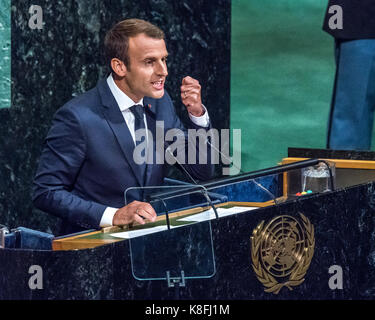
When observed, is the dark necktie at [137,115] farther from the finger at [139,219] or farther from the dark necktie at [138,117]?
the finger at [139,219]

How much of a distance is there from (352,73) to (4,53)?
6.23 ft

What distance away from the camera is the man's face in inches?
133

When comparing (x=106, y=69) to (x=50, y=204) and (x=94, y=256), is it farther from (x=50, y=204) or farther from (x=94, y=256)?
(x=94, y=256)

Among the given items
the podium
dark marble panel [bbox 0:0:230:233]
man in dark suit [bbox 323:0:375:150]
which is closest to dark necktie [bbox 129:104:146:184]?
the podium

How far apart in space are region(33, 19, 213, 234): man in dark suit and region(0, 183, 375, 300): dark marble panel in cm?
61

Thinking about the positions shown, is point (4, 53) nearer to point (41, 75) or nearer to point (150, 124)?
point (41, 75)

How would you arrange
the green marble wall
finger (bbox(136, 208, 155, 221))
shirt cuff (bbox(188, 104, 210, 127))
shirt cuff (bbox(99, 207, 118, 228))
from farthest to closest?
the green marble wall → shirt cuff (bbox(188, 104, 210, 127)) → shirt cuff (bbox(99, 207, 118, 228)) → finger (bbox(136, 208, 155, 221))

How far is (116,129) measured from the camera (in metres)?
3.35

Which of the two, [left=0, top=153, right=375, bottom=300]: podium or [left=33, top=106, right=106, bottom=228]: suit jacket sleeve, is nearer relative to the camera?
[left=0, top=153, right=375, bottom=300]: podium

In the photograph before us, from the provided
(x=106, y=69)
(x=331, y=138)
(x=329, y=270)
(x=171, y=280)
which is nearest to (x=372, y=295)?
(x=329, y=270)

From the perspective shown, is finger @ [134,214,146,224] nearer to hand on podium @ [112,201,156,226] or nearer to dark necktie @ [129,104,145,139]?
hand on podium @ [112,201,156,226]

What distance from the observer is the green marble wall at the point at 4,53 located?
469 cm

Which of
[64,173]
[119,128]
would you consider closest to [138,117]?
[119,128]
